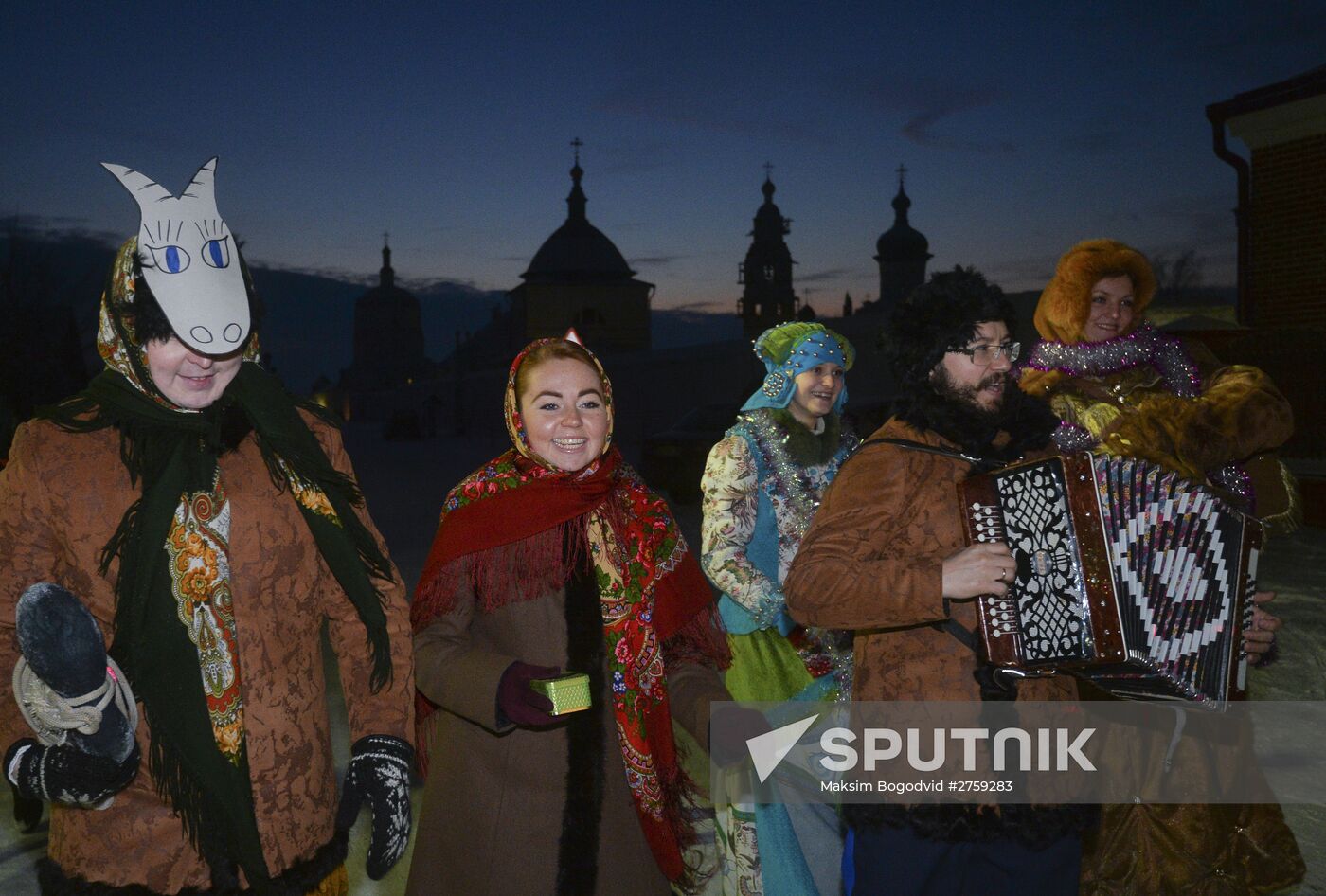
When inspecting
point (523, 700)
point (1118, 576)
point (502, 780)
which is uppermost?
point (1118, 576)

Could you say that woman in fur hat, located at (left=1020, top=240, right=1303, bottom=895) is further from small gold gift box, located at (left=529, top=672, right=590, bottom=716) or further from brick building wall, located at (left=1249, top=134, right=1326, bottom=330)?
brick building wall, located at (left=1249, top=134, right=1326, bottom=330)

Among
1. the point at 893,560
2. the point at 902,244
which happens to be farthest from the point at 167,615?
the point at 902,244

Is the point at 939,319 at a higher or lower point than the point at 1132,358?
higher

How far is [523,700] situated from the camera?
253 centimetres

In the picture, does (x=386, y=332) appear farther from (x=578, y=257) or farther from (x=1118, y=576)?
(x=1118, y=576)

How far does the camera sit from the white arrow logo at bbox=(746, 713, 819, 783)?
103 inches

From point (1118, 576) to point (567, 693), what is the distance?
1.38m

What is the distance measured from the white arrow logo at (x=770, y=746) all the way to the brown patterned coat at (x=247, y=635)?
0.82 m

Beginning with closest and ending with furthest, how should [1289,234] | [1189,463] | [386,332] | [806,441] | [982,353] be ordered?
1. [982,353]
2. [1189,463]
3. [806,441]
4. [1289,234]
5. [386,332]

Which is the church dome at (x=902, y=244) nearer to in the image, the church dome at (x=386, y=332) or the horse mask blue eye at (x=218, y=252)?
the church dome at (x=386, y=332)

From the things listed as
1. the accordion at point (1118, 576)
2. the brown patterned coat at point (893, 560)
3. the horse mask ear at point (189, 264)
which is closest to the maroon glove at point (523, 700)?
the brown patterned coat at point (893, 560)

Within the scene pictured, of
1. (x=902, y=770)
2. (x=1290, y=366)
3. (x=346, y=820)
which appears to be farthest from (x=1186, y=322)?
(x=346, y=820)

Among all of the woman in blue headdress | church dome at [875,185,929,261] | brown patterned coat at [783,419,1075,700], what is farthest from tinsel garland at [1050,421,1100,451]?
church dome at [875,185,929,261]

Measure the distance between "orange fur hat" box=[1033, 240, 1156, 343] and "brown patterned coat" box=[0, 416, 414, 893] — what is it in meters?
2.90
